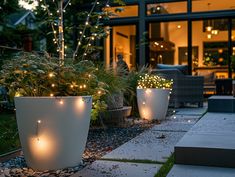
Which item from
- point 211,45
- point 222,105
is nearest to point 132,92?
point 222,105

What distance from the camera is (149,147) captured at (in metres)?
3.73

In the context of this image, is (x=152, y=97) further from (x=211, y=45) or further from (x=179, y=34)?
(x=211, y=45)

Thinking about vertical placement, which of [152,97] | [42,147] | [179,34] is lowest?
[42,147]

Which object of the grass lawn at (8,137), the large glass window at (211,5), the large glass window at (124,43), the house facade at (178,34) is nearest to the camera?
the grass lawn at (8,137)

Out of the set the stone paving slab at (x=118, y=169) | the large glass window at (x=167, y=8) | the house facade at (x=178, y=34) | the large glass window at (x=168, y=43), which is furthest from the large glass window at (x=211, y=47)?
the stone paving slab at (x=118, y=169)

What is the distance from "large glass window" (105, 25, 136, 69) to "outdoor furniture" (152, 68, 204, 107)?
13.7 feet

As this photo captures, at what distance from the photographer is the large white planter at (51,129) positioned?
9.00ft

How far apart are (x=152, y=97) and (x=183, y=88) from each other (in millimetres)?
2381

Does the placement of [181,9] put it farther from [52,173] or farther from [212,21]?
[52,173]

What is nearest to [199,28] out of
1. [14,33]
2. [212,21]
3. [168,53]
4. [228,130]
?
[212,21]

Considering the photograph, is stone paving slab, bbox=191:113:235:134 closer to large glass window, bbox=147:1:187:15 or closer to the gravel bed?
the gravel bed

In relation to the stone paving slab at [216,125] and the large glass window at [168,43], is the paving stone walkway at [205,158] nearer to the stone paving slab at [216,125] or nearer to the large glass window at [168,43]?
the stone paving slab at [216,125]

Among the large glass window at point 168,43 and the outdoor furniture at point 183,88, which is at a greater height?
the large glass window at point 168,43

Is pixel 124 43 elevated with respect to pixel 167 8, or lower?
lower
